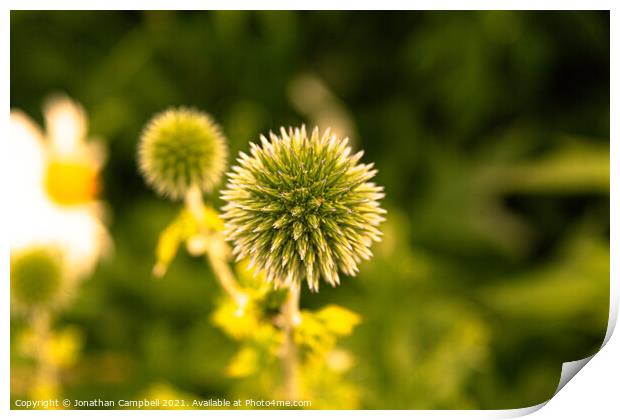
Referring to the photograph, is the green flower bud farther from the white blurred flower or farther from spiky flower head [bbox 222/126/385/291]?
spiky flower head [bbox 222/126/385/291]

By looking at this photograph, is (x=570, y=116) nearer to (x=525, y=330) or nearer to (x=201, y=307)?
(x=525, y=330)

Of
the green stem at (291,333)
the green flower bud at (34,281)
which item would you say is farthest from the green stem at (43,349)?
the green stem at (291,333)

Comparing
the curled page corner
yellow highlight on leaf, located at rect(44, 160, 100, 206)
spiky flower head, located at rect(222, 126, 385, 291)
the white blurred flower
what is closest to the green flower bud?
the white blurred flower

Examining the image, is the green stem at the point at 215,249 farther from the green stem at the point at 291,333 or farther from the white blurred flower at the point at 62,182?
the white blurred flower at the point at 62,182
